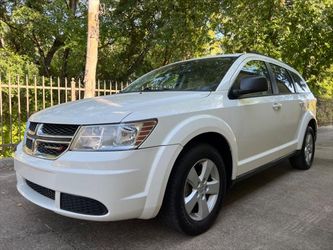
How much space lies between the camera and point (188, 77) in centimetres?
408

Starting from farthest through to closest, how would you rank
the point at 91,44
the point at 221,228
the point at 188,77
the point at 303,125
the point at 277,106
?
the point at 91,44
the point at 303,125
the point at 277,106
the point at 188,77
the point at 221,228

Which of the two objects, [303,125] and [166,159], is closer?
[166,159]

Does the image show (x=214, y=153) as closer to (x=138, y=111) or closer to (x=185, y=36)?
(x=138, y=111)

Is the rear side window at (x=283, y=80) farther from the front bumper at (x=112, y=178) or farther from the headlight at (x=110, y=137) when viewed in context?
the headlight at (x=110, y=137)

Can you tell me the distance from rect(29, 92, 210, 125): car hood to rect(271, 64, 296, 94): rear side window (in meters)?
1.72

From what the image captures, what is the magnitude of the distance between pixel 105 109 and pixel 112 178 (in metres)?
0.62

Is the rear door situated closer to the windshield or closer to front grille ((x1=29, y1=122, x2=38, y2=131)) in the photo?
the windshield

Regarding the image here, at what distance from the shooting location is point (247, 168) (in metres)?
3.90

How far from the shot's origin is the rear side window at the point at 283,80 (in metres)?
4.83

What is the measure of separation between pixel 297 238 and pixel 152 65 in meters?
11.3

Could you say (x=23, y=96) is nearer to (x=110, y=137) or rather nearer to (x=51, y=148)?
(x=51, y=148)

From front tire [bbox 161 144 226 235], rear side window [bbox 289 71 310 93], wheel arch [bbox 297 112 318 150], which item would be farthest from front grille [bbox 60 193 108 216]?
rear side window [bbox 289 71 310 93]

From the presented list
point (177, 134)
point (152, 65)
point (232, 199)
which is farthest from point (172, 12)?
point (177, 134)

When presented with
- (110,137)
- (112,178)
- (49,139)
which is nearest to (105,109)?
(110,137)
